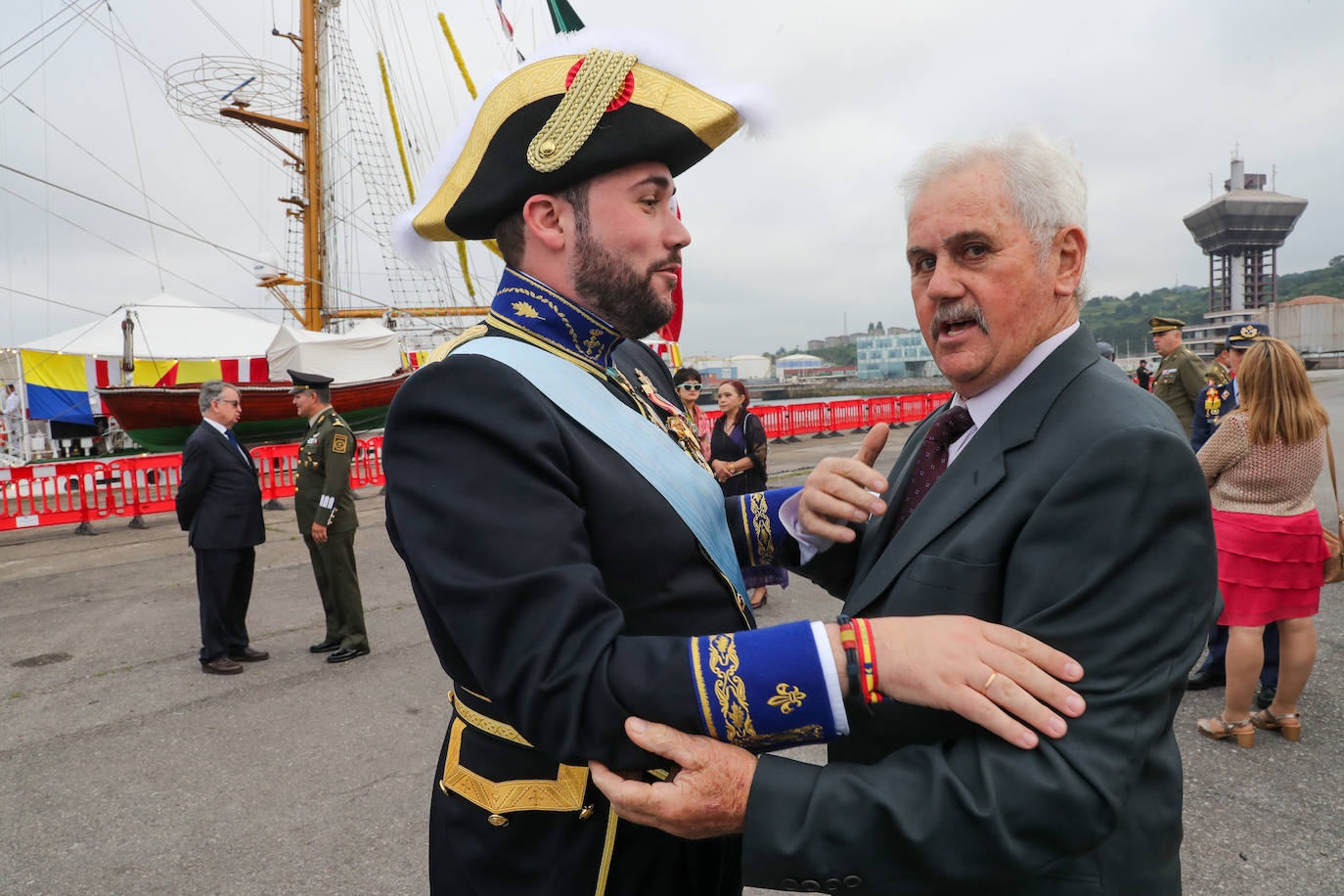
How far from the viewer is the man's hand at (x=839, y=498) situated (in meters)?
1.47

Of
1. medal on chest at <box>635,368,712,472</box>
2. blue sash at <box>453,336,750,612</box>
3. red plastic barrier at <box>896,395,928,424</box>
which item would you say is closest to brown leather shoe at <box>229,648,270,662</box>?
medal on chest at <box>635,368,712,472</box>

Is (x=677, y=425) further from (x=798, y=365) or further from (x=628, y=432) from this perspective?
(x=798, y=365)

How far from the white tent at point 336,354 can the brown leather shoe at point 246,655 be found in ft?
46.3

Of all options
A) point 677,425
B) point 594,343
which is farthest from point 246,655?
point 594,343

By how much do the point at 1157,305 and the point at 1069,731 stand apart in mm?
168832

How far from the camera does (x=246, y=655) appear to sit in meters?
5.39

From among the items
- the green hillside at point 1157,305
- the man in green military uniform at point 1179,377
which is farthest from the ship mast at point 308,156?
the green hillside at point 1157,305

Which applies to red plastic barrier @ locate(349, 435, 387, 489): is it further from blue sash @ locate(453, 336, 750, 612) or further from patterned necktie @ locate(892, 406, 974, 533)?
patterned necktie @ locate(892, 406, 974, 533)

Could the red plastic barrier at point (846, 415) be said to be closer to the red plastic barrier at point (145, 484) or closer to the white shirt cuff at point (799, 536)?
the red plastic barrier at point (145, 484)

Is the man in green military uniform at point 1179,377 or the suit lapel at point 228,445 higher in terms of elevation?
the man in green military uniform at point 1179,377

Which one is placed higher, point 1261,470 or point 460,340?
point 460,340

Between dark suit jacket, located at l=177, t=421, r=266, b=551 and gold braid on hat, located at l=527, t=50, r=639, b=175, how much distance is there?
17.0 ft

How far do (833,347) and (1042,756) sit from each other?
158157 mm

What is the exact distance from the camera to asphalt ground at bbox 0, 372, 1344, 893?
2.91m
